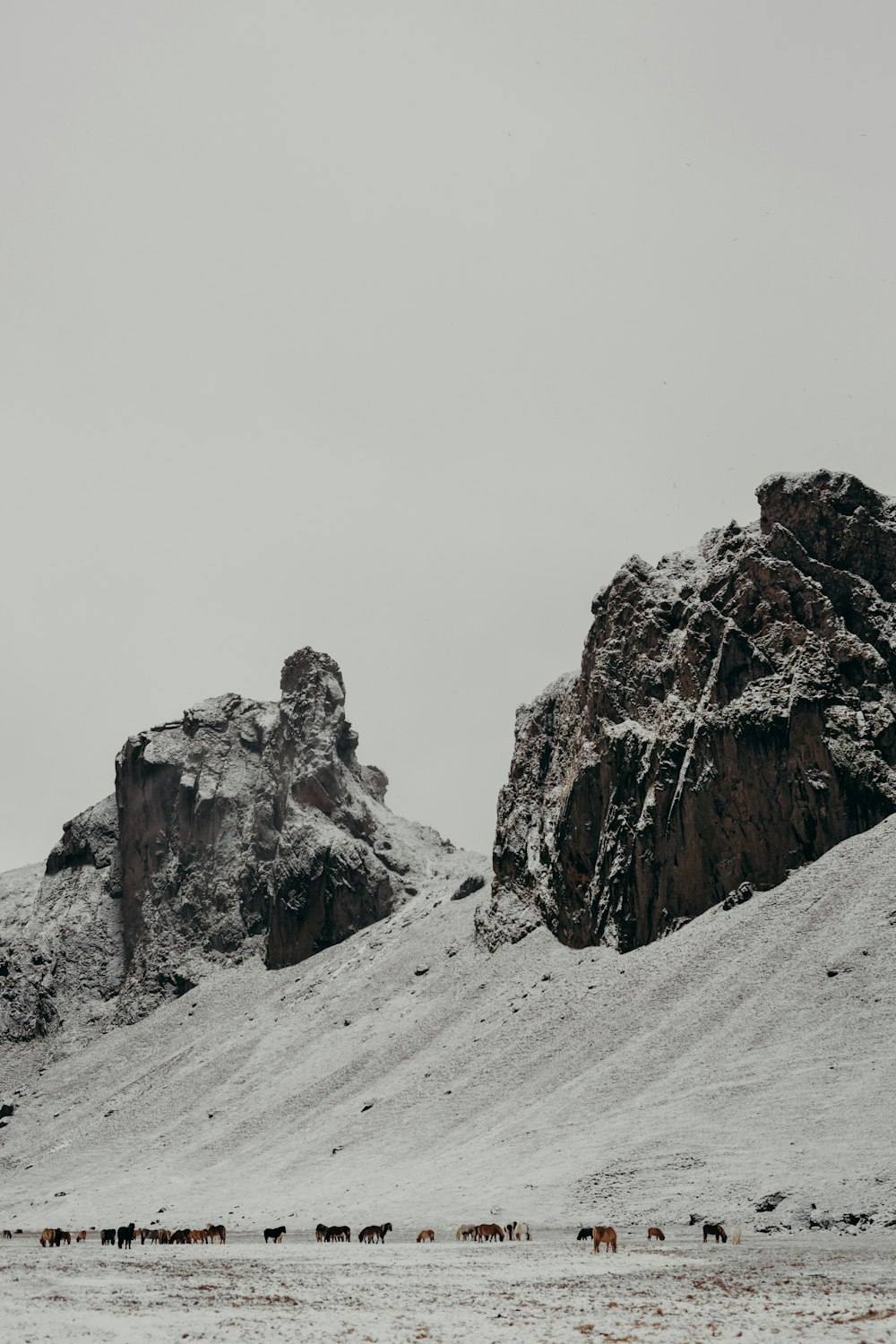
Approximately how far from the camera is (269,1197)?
75125 mm

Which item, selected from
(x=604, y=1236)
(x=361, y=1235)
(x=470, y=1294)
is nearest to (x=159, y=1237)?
(x=361, y=1235)

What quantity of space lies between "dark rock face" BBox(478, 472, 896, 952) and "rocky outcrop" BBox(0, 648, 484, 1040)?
29.7m

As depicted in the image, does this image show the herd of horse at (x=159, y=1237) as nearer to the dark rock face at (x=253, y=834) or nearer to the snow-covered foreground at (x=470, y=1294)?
the snow-covered foreground at (x=470, y=1294)

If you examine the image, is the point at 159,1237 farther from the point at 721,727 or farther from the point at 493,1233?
the point at 721,727

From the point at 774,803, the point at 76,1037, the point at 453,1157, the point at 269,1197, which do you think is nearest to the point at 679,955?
the point at 774,803

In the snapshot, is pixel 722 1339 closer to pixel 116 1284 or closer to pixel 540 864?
pixel 116 1284

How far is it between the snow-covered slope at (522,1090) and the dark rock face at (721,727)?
15.6 ft

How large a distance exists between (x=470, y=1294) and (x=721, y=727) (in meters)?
79.8

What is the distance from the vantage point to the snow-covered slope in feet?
193

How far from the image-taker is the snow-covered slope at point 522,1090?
58.9 metres

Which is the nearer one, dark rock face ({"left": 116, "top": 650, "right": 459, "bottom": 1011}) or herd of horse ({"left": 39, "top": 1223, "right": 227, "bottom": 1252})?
herd of horse ({"left": 39, "top": 1223, "right": 227, "bottom": 1252})

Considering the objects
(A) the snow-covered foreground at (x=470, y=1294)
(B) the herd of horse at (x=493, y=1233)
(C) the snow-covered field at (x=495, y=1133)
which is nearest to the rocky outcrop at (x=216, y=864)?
(C) the snow-covered field at (x=495, y=1133)

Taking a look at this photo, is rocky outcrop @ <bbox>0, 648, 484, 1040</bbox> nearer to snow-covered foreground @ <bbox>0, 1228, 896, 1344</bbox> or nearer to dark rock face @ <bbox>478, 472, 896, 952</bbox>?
dark rock face @ <bbox>478, 472, 896, 952</bbox>

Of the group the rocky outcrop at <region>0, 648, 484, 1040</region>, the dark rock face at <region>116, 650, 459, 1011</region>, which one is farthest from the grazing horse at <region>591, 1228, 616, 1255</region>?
the dark rock face at <region>116, 650, 459, 1011</region>
